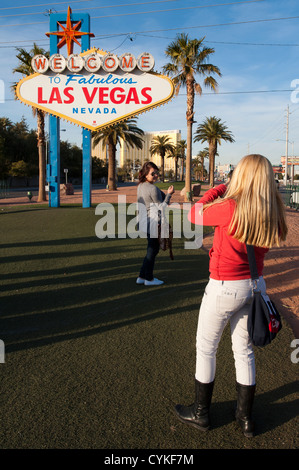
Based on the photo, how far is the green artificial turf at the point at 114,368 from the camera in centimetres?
250

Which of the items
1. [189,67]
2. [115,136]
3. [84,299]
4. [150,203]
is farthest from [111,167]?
[84,299]

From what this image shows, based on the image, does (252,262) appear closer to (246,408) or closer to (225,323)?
(225,323)

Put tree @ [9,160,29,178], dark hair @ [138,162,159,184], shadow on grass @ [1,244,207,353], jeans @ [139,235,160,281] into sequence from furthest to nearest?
tree @ [9,160,29,178] < jeans @ [139,235,160,281] < dark hair @ [138,162,159,184] < shadow on grass @ [1,244,207,353]

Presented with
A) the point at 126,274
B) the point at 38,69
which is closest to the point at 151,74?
the point at 38,69

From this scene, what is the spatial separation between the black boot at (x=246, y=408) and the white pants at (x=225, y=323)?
0.05 meters

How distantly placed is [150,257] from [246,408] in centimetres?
341

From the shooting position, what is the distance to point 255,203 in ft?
7.33

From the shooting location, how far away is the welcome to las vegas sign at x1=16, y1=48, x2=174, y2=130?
48.8 ft

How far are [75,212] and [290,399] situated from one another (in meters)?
13.2

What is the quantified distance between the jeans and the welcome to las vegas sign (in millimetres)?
10399

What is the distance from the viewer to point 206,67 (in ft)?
84.1
